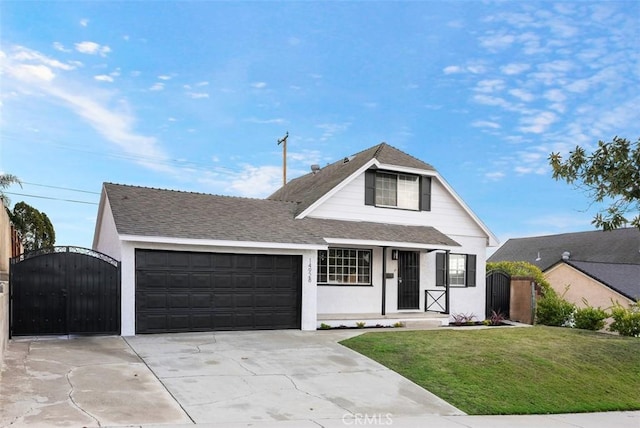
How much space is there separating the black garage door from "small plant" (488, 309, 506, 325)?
8.13m

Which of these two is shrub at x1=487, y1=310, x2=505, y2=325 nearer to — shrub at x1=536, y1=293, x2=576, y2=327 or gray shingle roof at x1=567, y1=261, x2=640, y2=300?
shrub at x1=536, y1=293, x2=576, y2=327

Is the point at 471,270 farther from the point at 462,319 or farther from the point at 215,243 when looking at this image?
the point at 215,243

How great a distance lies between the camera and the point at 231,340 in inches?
501

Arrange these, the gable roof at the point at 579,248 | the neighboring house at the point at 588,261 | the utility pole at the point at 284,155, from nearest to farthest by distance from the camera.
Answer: the neighboring house at the point at 588,261 < the utility pole at the point at 284,155 < the gable roof at the point at 579,248

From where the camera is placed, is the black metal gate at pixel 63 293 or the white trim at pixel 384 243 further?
the white trim at pixel 384 243

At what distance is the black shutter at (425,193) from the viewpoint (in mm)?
19344

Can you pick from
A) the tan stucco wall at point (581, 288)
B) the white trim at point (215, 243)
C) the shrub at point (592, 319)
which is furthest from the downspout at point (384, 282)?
the tan stucco wall at point (581, 288)

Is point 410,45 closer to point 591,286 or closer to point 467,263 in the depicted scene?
point 467,263

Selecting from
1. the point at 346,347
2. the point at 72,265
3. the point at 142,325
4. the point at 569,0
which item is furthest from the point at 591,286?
the point at 72,265

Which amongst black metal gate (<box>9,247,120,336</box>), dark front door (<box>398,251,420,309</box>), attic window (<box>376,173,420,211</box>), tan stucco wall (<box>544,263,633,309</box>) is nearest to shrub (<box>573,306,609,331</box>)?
dark front door (<box>398,251,420,309</box>)

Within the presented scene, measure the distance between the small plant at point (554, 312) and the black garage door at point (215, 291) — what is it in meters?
9.82

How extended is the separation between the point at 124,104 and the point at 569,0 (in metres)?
14.5

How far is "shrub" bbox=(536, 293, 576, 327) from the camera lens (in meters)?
18.7

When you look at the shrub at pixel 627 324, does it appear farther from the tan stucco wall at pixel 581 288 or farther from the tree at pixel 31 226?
the tree at pixel 31 226
